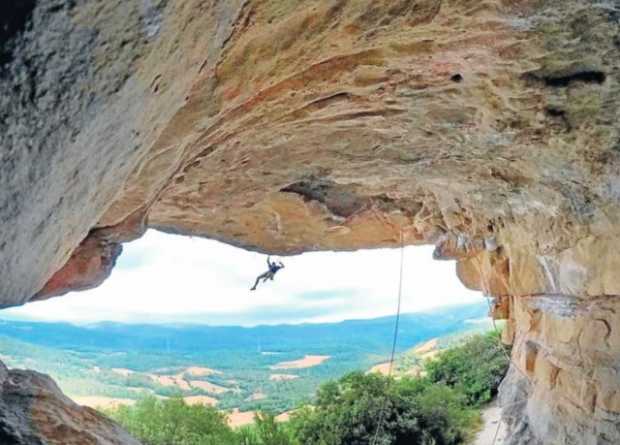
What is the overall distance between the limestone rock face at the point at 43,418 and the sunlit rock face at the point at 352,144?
197 mm

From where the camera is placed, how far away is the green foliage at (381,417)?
7.88 m

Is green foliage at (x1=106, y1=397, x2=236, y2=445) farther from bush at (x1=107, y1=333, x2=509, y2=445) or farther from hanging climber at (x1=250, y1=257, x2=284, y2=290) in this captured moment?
hanging climber at (x1=250, y1=257, x2=284, y2=290)

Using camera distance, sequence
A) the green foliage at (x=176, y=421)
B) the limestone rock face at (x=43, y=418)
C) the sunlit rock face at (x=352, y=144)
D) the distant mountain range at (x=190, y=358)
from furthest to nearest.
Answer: the distant mountain range at (x=190, y=358) → the green foliage at (x=176, y=421) → the limestone rock face at (x=43, y=418) → the sunlit rock face at (x=352, y=144)

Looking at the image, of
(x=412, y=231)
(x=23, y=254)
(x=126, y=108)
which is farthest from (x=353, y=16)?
(x=412, y=231)

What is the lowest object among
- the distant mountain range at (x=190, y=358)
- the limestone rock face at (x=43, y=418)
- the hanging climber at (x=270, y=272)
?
the distant mountain range at (x=190, y=358)

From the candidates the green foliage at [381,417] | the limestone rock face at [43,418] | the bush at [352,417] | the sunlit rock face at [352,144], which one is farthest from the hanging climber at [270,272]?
the limestone rock face at [43,418]

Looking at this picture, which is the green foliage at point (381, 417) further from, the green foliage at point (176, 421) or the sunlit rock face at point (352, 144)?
the sunlit rock face at point (352, 144)

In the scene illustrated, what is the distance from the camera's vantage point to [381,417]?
8031 millimetres

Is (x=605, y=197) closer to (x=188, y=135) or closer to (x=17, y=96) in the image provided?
(x=188, y=135)

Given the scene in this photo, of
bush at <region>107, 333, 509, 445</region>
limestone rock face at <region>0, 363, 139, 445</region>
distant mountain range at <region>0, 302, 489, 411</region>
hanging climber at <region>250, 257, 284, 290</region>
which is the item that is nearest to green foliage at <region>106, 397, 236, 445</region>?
bush at <region>107, 333, 509, 445</region>

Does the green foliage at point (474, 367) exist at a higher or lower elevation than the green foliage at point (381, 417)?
higher

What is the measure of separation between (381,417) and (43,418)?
749 cm

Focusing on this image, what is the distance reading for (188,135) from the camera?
1.87 metres

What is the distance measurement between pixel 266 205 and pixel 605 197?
9.66 ft
